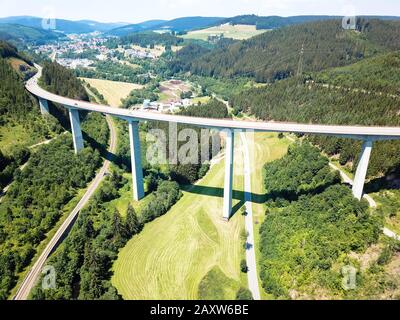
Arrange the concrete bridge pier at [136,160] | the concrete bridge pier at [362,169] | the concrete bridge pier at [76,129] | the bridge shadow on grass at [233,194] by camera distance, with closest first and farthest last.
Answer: the concrete bridge pier at [362,169], the concrete bridge pier at [136,160], the bridge shadow on grass at [233,194], the concrete bridge pier at [76,129]

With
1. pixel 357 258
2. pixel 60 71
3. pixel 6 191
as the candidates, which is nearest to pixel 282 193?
pixel 357 258

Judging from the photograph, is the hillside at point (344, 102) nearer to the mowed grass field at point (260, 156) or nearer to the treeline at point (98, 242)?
the mowed grass field at point (260, 156)

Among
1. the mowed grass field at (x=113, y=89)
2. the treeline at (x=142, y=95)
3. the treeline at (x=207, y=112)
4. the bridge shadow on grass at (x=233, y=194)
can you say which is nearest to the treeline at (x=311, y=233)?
the bridge shadow on grass at (x=233, y=194)

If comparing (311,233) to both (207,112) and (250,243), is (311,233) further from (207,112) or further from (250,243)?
(207,112)

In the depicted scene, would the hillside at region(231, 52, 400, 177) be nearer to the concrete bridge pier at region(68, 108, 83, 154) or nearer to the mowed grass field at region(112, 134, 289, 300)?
the mowed grass field at region(112, 134, 289, 300)

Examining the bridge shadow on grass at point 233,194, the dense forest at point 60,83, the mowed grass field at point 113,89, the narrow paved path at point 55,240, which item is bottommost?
the bridge shadow on grass at point 233,194

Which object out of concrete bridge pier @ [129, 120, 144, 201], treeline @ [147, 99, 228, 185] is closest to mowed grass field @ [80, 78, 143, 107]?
treeline @ [147, 99, 228, 185]
